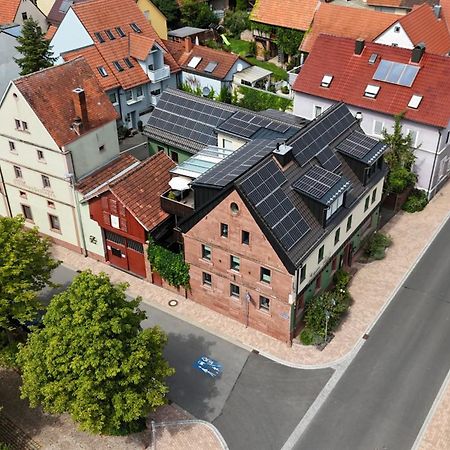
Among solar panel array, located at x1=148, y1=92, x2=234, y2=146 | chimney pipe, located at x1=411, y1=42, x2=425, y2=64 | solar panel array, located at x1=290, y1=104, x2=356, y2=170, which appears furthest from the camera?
chimney pipe, located at x1=411, y1=42, x2=425, y2=64

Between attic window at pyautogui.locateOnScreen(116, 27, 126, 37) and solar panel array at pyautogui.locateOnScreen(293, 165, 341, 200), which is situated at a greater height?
attic window at pyautogui.locateOnScreen(116, 27, 126, 37)

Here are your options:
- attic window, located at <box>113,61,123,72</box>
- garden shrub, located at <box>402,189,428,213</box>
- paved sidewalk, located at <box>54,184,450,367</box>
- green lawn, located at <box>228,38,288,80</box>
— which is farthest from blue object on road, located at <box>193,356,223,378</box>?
green lawn, located at <box>228,38,288,80</box>

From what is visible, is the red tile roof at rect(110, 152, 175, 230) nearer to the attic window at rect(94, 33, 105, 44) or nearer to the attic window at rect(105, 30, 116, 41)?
the attic window at rect(94, 33, 105, 44)

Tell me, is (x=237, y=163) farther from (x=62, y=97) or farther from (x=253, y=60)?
(x=253, y=60)

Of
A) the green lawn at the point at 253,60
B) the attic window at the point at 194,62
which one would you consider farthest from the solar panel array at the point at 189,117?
the green lawn at the point at 253,60

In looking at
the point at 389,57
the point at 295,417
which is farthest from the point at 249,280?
the point at 389,57

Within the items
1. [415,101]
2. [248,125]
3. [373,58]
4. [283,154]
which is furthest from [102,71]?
[283,154]
